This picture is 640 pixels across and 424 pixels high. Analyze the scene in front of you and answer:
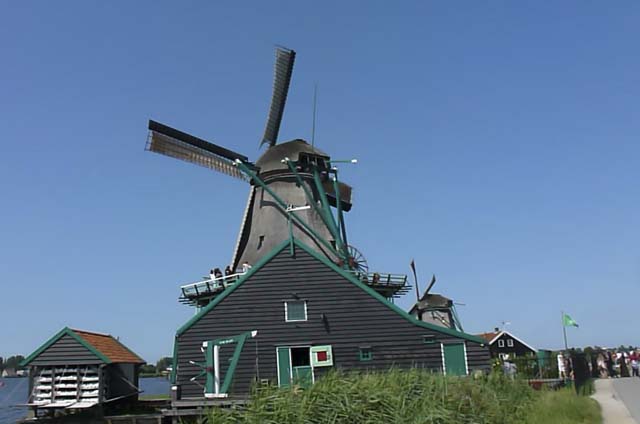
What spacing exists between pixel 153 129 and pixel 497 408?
20.7 m

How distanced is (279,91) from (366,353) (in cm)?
1728

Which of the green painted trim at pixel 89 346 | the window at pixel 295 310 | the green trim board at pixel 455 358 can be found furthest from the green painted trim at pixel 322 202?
the green painted trim at pixel 89 346

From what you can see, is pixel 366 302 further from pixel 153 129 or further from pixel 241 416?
pixel 153 129

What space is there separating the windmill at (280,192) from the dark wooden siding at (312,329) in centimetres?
554

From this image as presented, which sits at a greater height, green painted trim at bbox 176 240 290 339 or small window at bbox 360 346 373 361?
green painted trim at bbox 176 240 290 339

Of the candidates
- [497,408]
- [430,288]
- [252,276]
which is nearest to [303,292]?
[252,276]

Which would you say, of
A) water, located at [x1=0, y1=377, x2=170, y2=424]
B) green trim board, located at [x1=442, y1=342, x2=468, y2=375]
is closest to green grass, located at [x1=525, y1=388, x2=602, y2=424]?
green trim board, located at [x1=442, y1=342, x2=468, y2=375]

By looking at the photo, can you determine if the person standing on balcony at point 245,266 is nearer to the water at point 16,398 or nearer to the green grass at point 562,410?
the water at point 16,398

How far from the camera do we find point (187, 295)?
80.3 feet

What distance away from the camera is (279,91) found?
105 feet

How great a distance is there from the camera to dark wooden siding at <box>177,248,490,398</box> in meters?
18.8

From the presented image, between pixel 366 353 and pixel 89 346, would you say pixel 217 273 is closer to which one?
pixel 89 346

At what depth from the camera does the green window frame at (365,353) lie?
739 inches

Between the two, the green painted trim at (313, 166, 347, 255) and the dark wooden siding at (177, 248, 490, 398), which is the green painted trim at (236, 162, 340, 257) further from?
the dark wooden siding at (177, 248, 490, 398)
